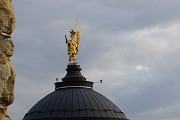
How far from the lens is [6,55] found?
20.5 ft

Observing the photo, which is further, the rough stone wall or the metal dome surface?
the metal dome surface

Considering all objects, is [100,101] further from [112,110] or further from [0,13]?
[0,13]

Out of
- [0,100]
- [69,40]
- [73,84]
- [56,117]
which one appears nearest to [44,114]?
[56,117]

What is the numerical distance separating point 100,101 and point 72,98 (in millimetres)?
3332

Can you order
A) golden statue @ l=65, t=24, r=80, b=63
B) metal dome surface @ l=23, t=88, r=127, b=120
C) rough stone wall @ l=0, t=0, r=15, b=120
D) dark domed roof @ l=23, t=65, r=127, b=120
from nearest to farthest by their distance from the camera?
rough stone wall @ l=0, t=0, r=15, b=120 < metal dome surface @ l=23, t=88, r=127, b=120 < dark domed roof @ l=23, t=65, r=127, b=120 < golden statue @ l=65, t=24, r=80, b=63

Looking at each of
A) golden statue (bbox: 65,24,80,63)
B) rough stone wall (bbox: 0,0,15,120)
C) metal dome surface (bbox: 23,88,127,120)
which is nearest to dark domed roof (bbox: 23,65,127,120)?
metal dome surface (bbox: 23,88,127,120)

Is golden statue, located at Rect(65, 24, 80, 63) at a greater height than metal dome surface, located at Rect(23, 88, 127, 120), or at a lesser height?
greater

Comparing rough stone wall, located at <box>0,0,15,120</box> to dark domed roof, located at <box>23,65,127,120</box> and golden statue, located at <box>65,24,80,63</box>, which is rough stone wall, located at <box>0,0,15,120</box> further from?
golden statue, located at <box>65,24,80,63</box>

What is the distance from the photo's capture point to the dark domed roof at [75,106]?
224ft

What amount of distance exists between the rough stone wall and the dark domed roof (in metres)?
61.3

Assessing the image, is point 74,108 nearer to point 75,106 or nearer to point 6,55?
point 75,106

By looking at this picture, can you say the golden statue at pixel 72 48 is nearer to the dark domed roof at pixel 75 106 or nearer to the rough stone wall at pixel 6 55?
the dark domed roof at pixel 75 106

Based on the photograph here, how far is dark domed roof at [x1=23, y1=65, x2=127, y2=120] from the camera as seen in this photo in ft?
224

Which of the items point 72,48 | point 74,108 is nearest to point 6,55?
point 74,108
